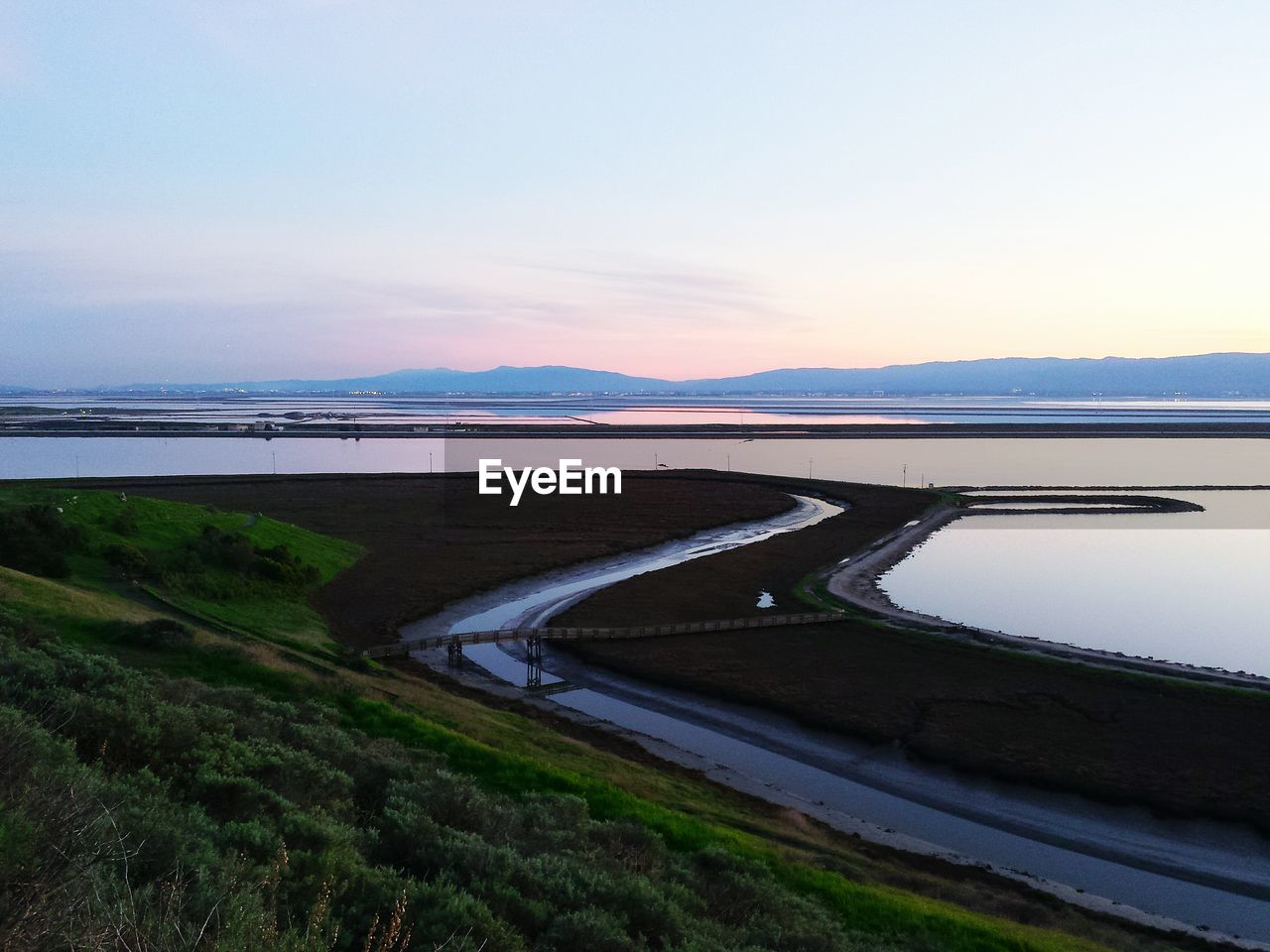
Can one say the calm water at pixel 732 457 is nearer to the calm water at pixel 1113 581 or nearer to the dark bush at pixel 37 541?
the calm water at pixel 1113 581

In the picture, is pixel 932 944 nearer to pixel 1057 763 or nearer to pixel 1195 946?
pixel 1195 946

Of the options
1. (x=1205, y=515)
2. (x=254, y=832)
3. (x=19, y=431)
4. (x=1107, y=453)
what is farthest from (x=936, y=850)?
(x=19, y=431)

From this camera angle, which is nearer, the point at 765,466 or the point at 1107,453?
the point at 765,466

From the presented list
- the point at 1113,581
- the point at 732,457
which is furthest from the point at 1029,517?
the point at 732,457

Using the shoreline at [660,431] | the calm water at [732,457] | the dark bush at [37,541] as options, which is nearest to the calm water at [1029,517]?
the calm water at [732,457]

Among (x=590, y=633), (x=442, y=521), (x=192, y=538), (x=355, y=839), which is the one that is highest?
(x=355, y=839)

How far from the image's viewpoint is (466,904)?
7.47 meters

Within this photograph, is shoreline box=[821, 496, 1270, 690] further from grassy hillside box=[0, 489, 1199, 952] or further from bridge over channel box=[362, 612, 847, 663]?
grassy hillside box=[0, 489, 1199, 952]

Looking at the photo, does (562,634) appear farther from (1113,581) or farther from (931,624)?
(1113,581)

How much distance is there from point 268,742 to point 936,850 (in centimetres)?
1498

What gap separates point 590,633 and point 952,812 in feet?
56.7

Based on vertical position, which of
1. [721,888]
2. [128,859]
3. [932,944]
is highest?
[128,859]

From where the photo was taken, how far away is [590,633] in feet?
118

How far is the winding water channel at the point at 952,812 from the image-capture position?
715 inches
